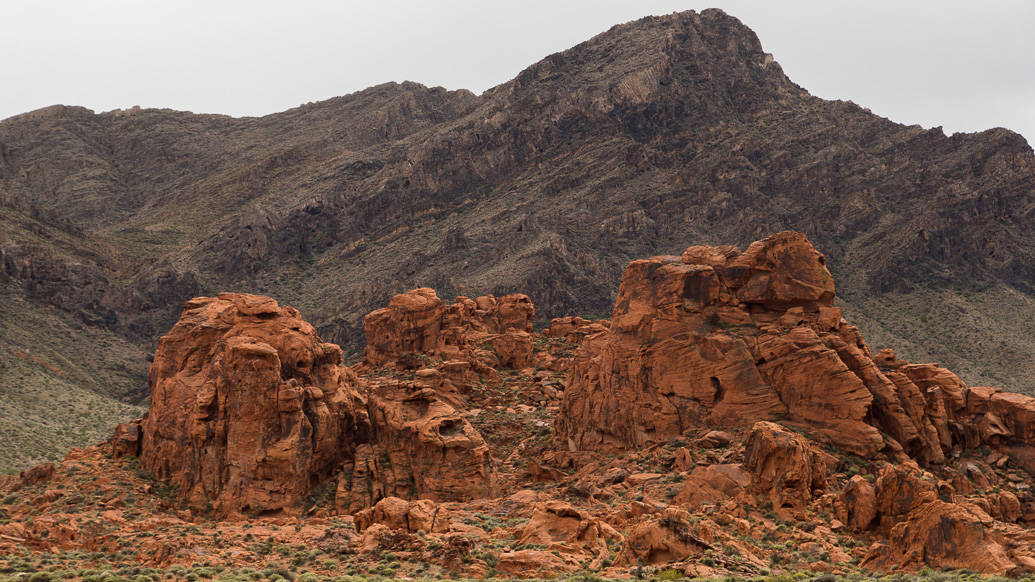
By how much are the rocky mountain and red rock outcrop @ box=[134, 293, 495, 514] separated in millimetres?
54234

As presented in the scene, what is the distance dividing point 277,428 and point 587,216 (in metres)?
117

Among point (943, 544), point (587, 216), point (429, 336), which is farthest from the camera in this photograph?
point (587, 216)

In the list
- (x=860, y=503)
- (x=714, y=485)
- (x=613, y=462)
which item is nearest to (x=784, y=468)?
(x=714, y=485)

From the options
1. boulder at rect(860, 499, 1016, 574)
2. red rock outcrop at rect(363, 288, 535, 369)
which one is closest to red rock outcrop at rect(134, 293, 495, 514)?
boulder at rect(860, 499, 1016, 574)

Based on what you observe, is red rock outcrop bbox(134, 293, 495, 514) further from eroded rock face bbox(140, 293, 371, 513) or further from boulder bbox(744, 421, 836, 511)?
boulder bbox(744, 421, 836, 511)

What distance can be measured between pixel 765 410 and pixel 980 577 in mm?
18823

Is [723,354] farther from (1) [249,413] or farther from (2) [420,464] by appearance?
(1) [249,413]

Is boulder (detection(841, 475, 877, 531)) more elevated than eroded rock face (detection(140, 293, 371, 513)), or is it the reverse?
eroded rock face (detection(140, 293, 371, 513))

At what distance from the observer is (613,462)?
47594 mm

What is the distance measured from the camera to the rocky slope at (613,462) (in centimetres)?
2995

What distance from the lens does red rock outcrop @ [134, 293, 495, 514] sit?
4259cm

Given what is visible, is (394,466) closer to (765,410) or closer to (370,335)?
(765,410)

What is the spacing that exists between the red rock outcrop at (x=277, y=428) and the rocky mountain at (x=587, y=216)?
5423cm

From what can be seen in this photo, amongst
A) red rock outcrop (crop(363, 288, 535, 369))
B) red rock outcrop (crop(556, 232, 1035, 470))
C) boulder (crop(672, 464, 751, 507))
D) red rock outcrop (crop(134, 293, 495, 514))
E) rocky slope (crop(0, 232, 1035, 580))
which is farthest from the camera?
red rock outcrop (crop(363, 288, 535, 369))
